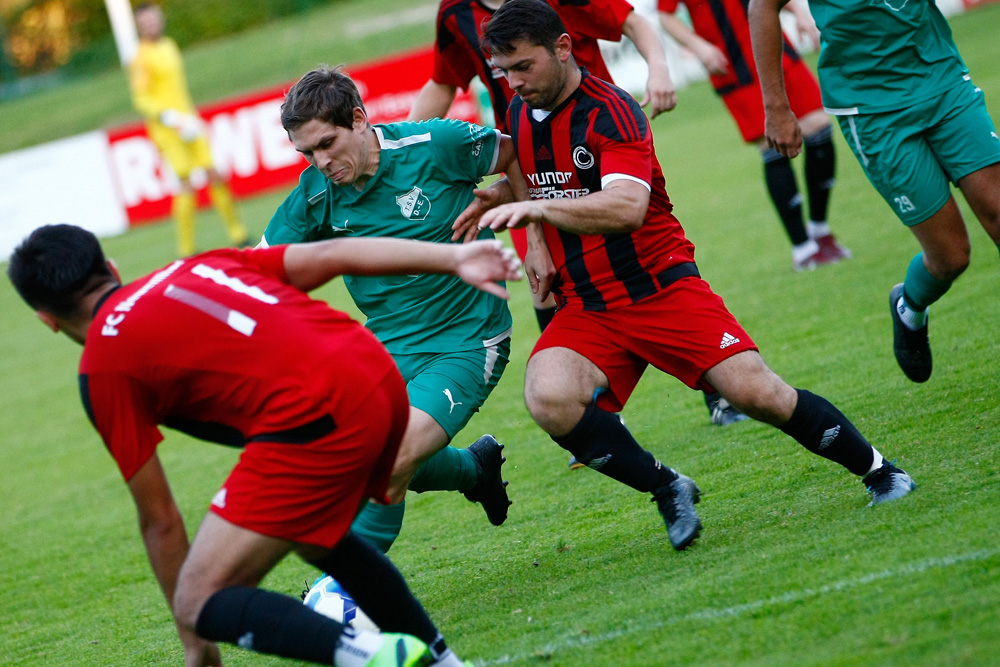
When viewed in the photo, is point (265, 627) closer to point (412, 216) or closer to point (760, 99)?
point (412, 216)

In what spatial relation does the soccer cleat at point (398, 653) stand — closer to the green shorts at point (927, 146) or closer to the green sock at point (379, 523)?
the green sock at point (379, 523)

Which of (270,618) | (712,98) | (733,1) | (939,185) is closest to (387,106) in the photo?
(712,98)

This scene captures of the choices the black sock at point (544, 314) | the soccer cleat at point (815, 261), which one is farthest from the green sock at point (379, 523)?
the soccer cleat at point (815, 261)

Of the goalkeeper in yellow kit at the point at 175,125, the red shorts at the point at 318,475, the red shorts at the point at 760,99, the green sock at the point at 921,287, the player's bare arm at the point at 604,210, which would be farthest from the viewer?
the goalkeeper in yellow kit at the point at 175,125

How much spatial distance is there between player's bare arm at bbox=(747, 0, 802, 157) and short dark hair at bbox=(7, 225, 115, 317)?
2.54 meters

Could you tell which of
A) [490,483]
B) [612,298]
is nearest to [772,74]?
[612,298]

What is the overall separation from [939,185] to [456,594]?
2279 mm

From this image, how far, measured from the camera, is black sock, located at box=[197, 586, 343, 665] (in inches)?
107

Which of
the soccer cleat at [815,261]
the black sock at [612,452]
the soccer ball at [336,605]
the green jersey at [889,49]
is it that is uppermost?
the green jersey at [889,49]

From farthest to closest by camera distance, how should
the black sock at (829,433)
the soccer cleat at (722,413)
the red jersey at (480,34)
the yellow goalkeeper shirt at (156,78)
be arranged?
the yellow goalkeeper shirt at (156,78) < the soccer cleat at (722,413) < the red jersey at (480,34) < the black sock at (829,433)

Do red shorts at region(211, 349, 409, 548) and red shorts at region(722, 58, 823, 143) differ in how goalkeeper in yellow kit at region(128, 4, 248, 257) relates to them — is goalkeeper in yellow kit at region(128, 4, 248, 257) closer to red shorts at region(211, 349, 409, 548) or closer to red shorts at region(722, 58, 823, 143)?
red shorts at region(722, 58, 823, 143)

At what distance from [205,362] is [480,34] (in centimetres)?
266

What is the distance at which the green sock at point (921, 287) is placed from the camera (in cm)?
445

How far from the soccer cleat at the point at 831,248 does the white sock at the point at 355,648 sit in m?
5.65
